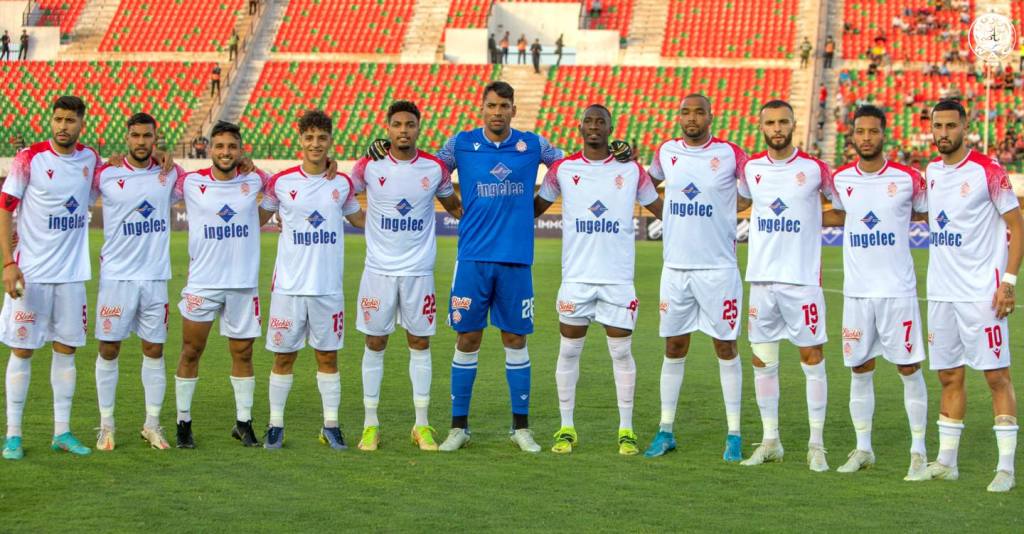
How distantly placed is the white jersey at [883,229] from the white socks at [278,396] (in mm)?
3848

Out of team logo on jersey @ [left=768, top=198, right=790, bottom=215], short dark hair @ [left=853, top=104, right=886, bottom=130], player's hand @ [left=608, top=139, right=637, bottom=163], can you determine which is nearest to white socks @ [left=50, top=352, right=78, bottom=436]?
player's hand @ [left=608, top=139, right=637, bottom=163]

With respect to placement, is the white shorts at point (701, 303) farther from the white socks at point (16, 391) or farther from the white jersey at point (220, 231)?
the white socks at point (16, 391)

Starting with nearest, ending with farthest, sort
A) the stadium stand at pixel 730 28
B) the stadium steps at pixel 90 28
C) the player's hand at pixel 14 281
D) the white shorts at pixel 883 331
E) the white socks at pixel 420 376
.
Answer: the white shorts at pixel 883 331 < the player's hand at pixel 14 281 < the white socks at pixel 420 376 < the stadium stand at pixel 730 28 < the stadium steps at pixel 90 28

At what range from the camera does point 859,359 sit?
27.0ft

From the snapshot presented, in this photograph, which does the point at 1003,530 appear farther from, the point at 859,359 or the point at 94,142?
the point at 94,142

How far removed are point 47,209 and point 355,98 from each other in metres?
36.3

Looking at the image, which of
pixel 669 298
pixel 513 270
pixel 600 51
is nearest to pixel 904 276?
pixel 669 298

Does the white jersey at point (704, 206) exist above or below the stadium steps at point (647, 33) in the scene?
below

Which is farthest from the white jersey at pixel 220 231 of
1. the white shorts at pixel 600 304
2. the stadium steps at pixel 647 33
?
the stadium steps at pixel 647 33

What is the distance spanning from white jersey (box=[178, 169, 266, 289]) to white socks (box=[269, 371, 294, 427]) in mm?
674

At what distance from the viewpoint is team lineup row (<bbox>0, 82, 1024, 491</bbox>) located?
8523 mm

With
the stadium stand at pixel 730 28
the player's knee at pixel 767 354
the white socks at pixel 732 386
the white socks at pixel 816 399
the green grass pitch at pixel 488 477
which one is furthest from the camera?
the stadium stand at pixel 730 28

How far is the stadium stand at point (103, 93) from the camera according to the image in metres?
43.5

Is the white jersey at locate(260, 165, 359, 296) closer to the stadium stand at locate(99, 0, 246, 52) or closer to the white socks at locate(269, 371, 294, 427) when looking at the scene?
the white socks at locate(269, 371, 294, 427)
